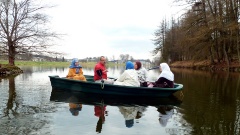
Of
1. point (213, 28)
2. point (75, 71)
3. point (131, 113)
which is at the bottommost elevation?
point (131, 113)

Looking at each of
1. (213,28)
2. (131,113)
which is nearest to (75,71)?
(131,113)

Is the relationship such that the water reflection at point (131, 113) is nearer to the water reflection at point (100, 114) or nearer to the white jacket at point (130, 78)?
the water reflection at point (100, 114)

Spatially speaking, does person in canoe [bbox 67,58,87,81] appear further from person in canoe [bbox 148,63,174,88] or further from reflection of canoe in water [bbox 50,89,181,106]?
person in canoe [bbox 148,63,174,88]

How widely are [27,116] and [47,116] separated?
0.47 metres

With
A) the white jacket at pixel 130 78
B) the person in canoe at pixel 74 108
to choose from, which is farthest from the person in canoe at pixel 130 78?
the person in canoe at pixel 74 108

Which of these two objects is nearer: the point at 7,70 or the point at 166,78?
the point at 166,78

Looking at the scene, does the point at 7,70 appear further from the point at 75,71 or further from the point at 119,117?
the point at 119,117

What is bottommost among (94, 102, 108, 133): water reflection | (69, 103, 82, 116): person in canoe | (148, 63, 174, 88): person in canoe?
(94, 102, 108, 133): water reflection

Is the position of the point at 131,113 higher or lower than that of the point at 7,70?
lower

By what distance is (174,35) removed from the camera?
52.3m

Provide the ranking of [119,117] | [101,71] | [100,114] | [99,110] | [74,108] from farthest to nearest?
1. [101,71]
2. [74,108]
3. [99,110]
4. [100,114]
5. [119,117]

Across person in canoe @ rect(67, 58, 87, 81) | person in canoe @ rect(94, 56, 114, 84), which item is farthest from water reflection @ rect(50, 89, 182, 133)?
person in canoe @ rect(67, 58, 87, 81)

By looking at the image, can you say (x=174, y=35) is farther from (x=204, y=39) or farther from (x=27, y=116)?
(x=27, y=116)

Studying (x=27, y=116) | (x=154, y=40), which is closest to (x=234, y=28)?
(x=27, y=116)
